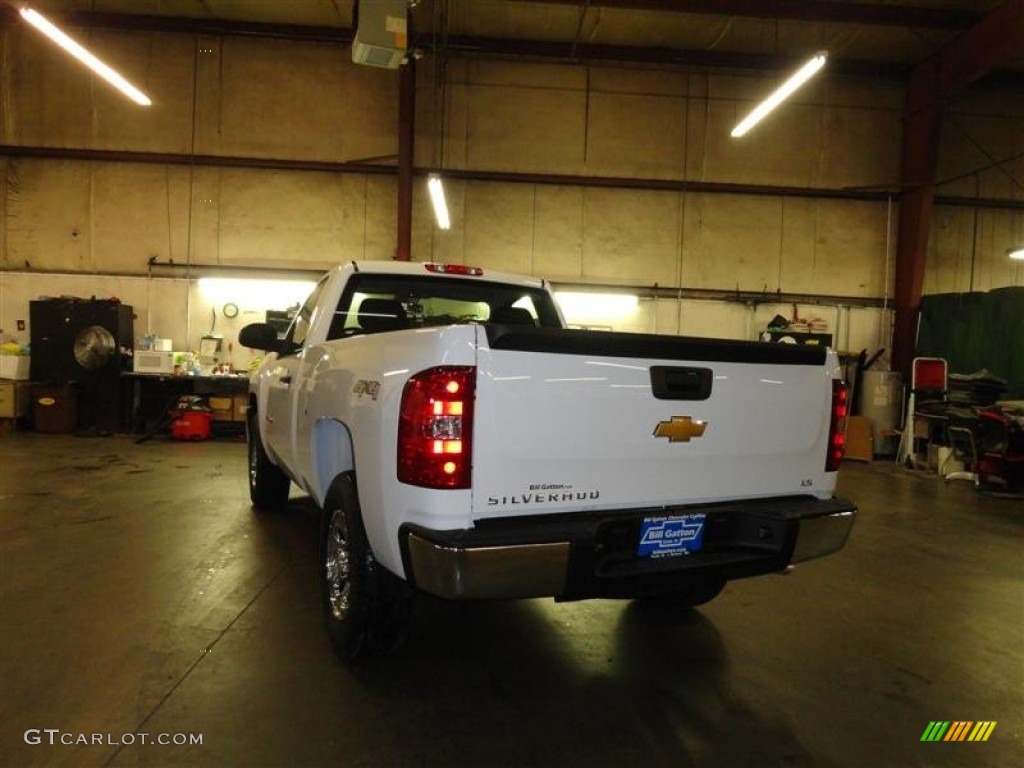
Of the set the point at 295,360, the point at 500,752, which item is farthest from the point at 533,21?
the point at 500,752

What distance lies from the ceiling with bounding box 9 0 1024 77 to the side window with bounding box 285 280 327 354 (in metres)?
7.79

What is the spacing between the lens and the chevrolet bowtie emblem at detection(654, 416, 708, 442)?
2.21 m

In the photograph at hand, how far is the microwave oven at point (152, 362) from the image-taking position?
1030 centimetres

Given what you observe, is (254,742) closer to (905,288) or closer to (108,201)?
(108,201)

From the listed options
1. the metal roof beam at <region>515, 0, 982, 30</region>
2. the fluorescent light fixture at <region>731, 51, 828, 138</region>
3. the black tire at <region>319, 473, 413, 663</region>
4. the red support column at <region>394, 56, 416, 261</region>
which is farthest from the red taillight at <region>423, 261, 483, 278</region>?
the metal roof beam at <region>515, 0, 982, 30</region>

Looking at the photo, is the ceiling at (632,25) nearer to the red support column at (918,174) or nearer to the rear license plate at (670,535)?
the red support column at (918,174)

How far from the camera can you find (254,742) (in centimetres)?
209

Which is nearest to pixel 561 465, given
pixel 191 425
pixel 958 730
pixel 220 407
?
pixel 958 730

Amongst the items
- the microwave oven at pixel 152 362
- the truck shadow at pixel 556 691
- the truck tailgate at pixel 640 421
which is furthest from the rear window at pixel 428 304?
the microwave oven at pixel 152 362

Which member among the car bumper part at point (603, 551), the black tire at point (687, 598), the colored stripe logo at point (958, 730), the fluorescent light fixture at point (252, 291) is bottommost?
the colored stripe logo at point (958, 730)

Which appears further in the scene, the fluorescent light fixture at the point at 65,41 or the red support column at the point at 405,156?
the red support column at the point at 405,156

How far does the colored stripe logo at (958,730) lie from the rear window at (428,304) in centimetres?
241

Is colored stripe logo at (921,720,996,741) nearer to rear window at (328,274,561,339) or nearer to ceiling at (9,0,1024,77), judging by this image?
rear window at (328,274,561,339)

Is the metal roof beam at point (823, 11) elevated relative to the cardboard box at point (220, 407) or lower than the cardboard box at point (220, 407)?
elevated
